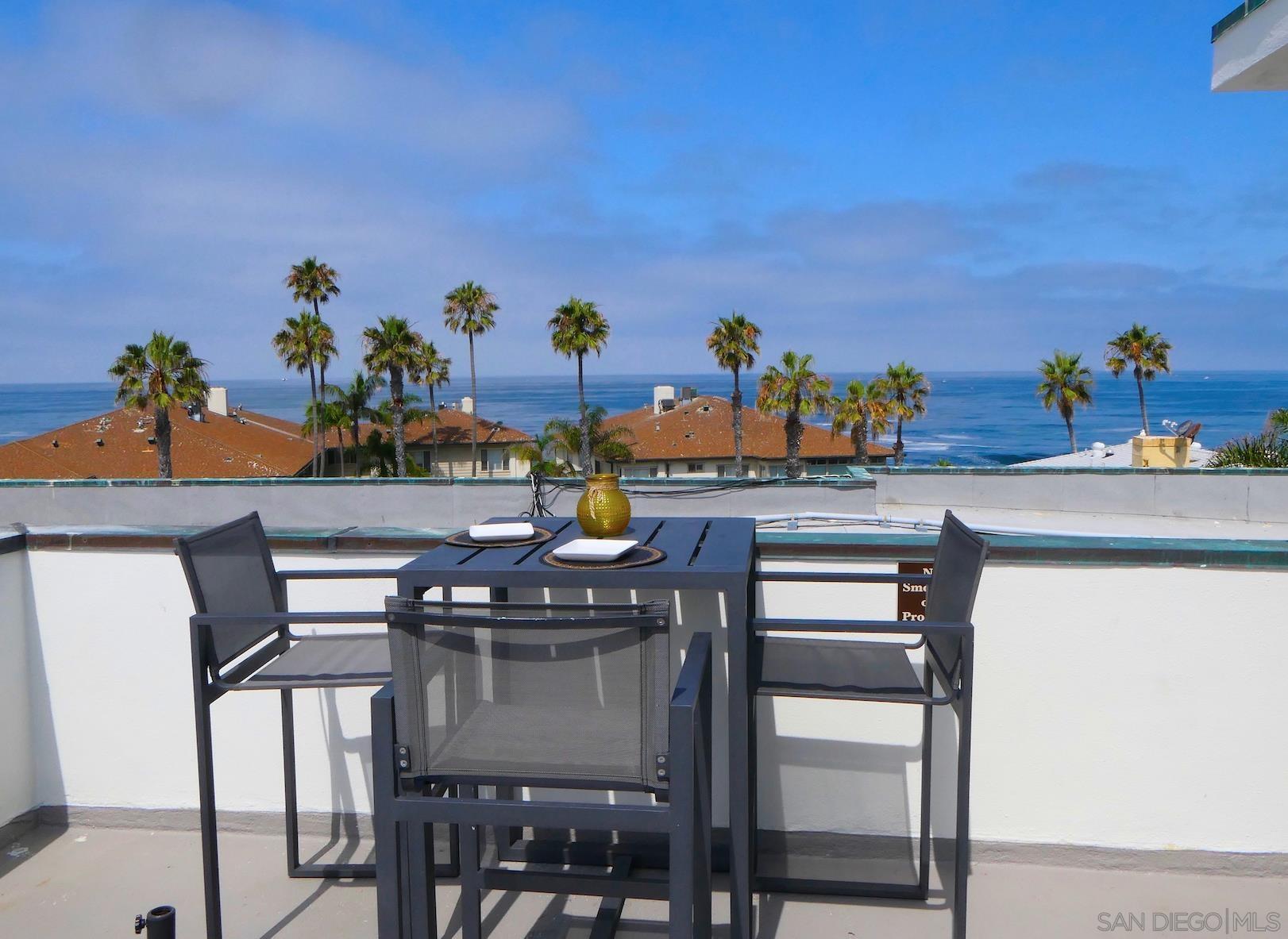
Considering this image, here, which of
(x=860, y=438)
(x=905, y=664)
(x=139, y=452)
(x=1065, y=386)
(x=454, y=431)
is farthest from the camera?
(x=454, y=431)

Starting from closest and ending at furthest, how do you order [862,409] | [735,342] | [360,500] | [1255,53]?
[1255,53], [360,500], [735,342], [862,409]

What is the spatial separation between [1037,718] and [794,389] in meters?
44.2

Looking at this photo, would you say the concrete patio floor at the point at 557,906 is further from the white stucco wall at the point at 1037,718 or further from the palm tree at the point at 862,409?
the palm tree at the point at 862,409

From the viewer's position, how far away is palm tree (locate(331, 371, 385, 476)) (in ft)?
179

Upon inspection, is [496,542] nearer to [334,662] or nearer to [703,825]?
[334,662]

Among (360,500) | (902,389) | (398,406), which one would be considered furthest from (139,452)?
(902,389)

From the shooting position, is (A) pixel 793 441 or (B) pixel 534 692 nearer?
(B) pixel 534 692

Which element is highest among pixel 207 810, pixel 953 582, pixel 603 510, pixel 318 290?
pixel 318 290

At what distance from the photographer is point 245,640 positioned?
232 centimetres

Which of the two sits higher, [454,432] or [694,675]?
[694,675]

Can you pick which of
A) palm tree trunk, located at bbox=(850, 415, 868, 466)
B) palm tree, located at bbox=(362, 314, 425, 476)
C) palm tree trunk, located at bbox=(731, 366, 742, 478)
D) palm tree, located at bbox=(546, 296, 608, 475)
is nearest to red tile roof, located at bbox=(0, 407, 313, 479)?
palm tree, located at bbox=(362, 314, 425, 476)

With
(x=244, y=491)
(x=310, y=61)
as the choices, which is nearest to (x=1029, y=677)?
(x=244, y=491)

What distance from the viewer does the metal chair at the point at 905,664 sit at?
1.97 meters

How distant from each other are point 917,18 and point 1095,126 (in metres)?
60.6
